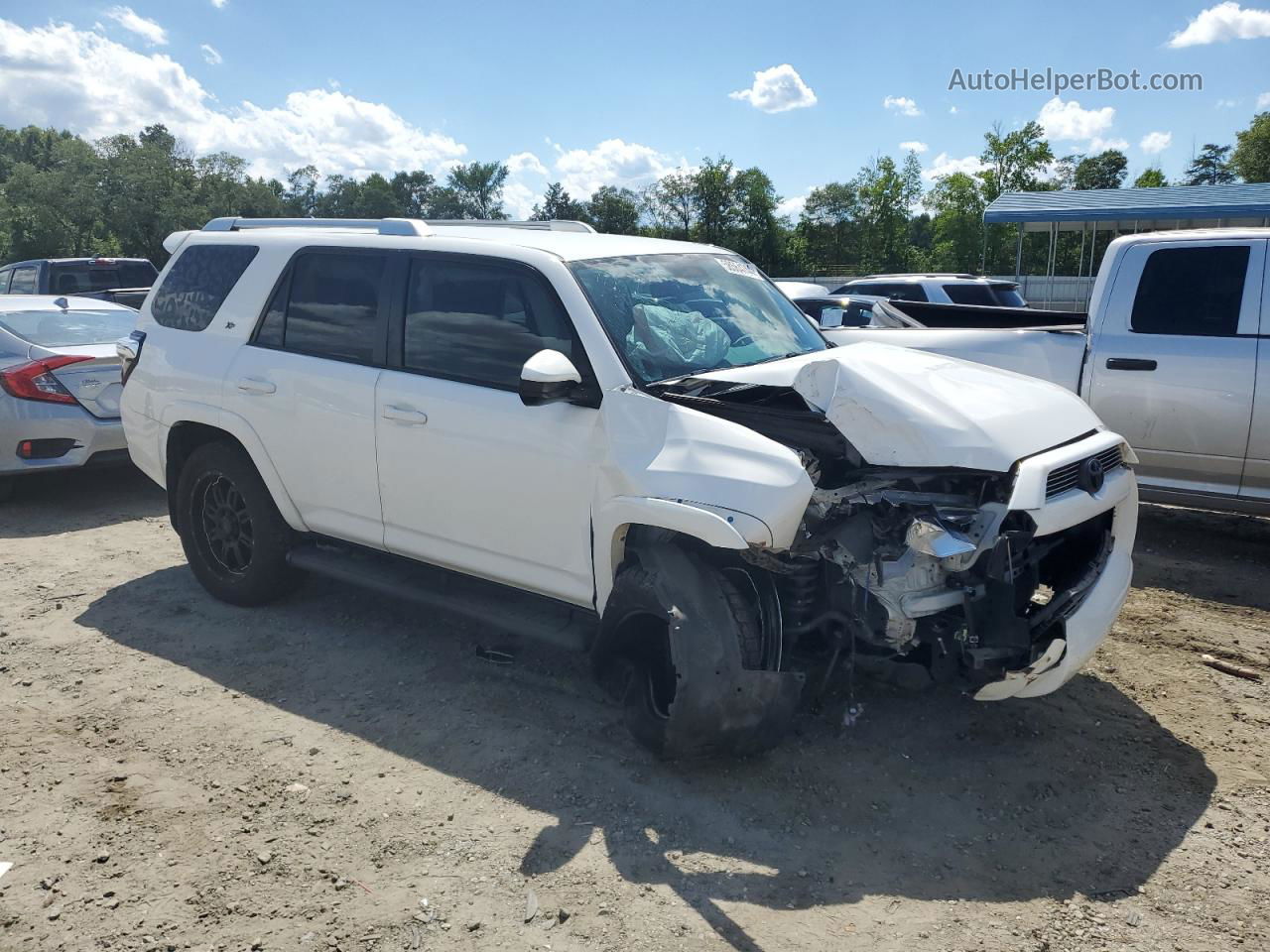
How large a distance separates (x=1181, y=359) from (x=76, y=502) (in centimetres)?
826

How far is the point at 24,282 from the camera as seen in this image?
1444 centimetres

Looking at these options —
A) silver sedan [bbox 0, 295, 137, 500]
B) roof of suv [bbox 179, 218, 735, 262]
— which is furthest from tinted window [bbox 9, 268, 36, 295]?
roof of suv [bbox 179, 218, 735, 262]

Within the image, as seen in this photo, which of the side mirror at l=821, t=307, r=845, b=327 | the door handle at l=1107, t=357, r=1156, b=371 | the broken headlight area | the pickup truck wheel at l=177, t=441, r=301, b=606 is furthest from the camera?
the side mirror at l=821, t=307, r=845, b=327

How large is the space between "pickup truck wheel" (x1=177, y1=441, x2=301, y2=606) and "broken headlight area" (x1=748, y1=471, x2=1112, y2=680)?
285cm

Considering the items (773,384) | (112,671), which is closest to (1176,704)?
(773,384)

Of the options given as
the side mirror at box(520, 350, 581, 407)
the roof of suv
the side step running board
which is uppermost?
the roof of suv

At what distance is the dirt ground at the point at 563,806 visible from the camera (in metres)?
2.89

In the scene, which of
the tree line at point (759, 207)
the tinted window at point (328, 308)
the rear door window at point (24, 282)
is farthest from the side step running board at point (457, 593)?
the tree line at point (759, 207)

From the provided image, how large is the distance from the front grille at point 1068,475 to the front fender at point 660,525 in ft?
3.56

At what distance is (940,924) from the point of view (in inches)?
112

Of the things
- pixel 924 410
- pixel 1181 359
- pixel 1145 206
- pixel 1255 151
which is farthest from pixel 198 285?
pixel 1255 151

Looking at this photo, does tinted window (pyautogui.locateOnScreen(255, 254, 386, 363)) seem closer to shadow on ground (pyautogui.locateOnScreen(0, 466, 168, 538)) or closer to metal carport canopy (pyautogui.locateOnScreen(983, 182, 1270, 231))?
shadow on ground (pyautogui.locateOnScreen(0, 466, 168, 538))

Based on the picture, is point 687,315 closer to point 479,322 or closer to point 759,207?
point 479,322

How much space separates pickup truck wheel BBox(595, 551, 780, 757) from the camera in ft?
11.0
